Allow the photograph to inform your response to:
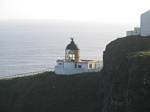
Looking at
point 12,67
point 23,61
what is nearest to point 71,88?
point 12,67

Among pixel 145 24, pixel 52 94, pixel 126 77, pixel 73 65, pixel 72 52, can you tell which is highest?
pixel 145 24

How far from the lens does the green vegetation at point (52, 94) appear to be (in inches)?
1596

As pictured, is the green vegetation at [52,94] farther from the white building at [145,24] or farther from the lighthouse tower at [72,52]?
the white building at [145,24]

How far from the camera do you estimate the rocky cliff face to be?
2686 cm

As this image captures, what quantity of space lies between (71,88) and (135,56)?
13.3 m

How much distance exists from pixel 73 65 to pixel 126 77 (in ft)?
51.2

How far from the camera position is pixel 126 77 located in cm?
3142

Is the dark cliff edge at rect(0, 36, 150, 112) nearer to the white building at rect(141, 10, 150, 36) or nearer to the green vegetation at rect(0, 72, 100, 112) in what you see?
the green vegetation at rect(0, 72, 100, 112)

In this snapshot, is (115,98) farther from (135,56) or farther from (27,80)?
(27,80)

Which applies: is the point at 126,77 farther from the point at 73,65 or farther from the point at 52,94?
the point at 73,65

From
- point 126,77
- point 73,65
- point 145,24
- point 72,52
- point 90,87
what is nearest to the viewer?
point 126,77

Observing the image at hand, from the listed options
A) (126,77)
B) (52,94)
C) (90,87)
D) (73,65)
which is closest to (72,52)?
(73,65)

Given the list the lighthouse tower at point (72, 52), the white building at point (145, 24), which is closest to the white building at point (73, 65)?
the lighthouse tower at point (72, 52)

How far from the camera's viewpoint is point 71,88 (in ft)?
139
